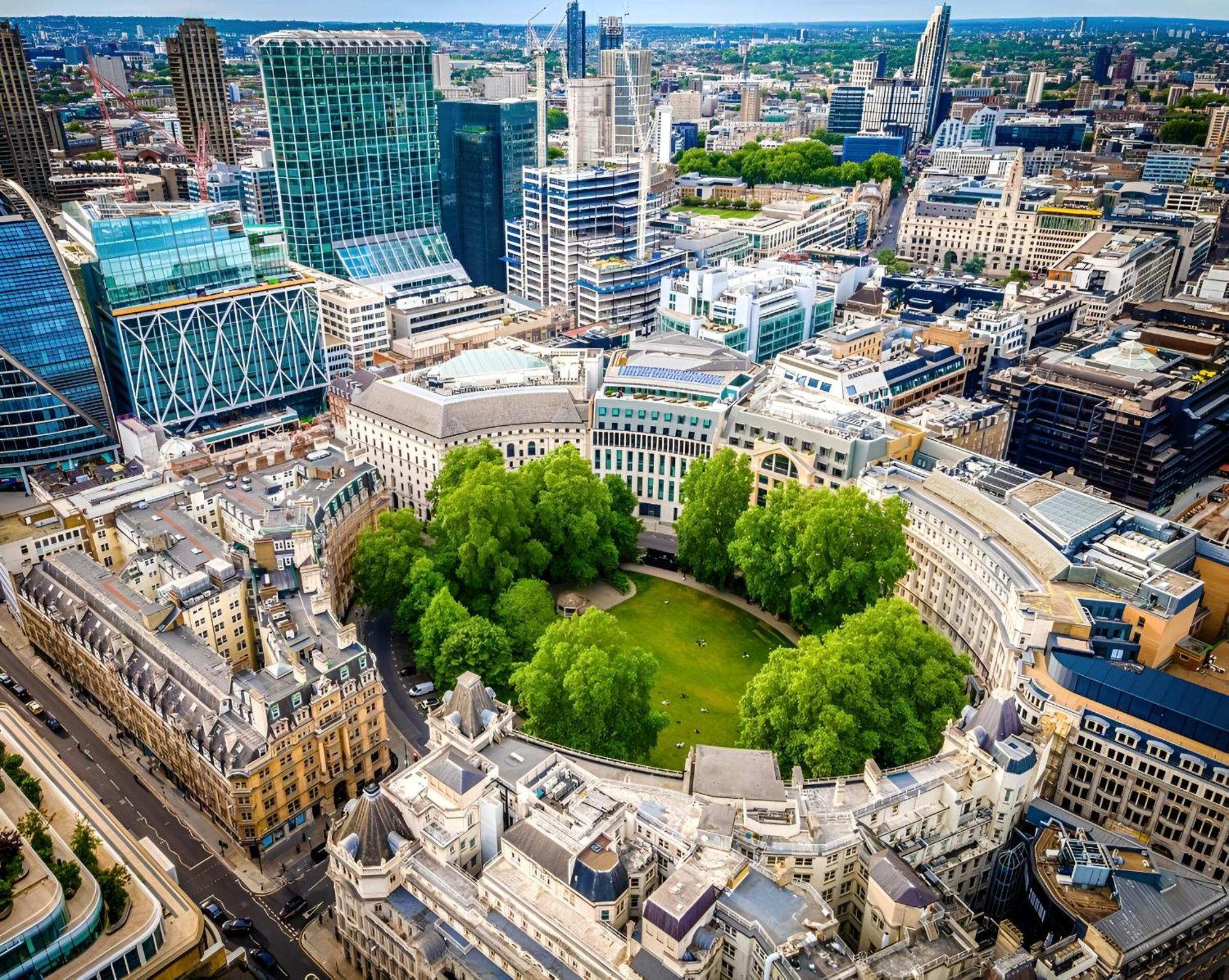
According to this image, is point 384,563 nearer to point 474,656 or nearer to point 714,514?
point 474,656

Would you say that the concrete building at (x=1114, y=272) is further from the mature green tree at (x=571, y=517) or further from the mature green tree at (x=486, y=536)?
the mature green tree at (x=486, y=536)

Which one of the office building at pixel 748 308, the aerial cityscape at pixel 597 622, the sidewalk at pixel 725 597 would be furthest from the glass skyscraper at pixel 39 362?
the office building at pixel 748 308

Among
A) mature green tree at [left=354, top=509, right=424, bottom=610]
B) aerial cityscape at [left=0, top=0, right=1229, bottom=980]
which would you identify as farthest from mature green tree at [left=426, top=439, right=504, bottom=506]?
mature green tree at [left=354, top=509, right=424, bottom=610]

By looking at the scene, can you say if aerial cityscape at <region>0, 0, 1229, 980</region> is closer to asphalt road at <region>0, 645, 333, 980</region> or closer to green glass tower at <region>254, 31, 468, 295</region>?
asphalt road at <region>0, 645, 333, 980</region>

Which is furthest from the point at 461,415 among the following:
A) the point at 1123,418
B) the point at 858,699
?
the point at 1123,418

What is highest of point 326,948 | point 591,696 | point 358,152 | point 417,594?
point 358,152

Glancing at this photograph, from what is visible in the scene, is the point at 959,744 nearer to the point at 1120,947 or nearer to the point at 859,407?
the point at 1120,947
